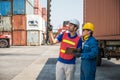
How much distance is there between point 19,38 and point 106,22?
134 feet

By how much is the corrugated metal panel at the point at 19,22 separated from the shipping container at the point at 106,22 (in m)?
37.5

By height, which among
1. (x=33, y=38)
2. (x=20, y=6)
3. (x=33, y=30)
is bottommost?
(x=33, y=38)

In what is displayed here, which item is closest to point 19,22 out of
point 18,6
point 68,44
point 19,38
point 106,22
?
point 18,6

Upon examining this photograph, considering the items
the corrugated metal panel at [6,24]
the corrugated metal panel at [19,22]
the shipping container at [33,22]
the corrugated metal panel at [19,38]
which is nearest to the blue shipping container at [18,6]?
the corrugated metal panel at [19,22]

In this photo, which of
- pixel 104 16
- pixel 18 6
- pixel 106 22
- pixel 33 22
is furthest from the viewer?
pixel 33 22

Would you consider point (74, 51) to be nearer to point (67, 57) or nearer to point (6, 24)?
point (67, 57)

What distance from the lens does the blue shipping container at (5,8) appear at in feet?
175

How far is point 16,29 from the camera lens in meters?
53.8

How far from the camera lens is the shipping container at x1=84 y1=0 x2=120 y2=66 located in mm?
11734

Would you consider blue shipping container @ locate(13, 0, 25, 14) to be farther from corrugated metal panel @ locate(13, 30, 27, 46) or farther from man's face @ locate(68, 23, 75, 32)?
man's face @ locate(68, 23, 75, 32)

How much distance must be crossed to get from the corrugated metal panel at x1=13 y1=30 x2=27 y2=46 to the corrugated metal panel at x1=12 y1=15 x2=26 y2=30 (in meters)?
0.74

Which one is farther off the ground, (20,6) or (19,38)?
(20,6)

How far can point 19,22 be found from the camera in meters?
54.3

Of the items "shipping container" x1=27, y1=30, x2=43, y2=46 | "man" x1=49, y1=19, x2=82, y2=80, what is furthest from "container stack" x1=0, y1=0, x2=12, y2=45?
"man" x1=49, y1=19, x2=82, y2=80
